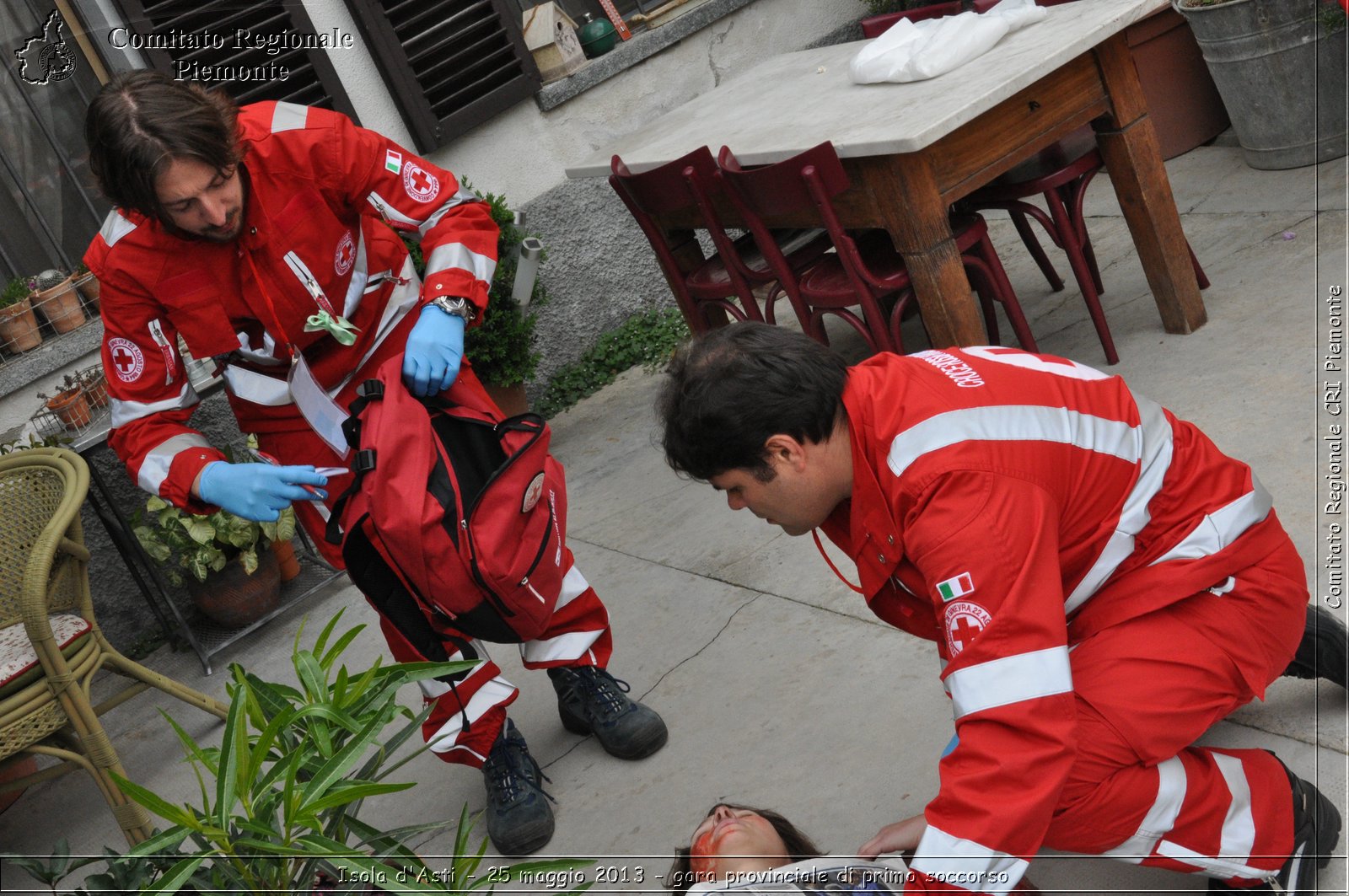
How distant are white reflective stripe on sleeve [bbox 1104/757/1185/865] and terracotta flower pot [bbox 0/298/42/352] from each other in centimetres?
438

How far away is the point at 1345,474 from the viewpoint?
2.81 meters

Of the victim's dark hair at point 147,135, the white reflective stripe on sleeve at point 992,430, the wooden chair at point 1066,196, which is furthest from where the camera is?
the wooden chair at point 1066,196

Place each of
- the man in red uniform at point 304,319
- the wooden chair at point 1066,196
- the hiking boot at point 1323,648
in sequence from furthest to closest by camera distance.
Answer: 1. the wooden chair at point 1066,196
2. the man in red uniform at point 304,319
3. the hiking boot at point 1323,648

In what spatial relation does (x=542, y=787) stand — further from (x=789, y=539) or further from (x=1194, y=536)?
(x=1194, y=536)

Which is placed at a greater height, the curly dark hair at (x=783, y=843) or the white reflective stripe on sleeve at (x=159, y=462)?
the white reflective stripe on sleeve at (x=159, y=462)

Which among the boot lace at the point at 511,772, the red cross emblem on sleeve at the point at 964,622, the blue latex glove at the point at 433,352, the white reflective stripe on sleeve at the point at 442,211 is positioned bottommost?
the boot lace at the point at 511,772

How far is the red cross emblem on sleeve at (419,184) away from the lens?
2.82 meters

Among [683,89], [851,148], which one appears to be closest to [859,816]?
[851,148]

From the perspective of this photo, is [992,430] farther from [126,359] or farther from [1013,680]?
[126,359]

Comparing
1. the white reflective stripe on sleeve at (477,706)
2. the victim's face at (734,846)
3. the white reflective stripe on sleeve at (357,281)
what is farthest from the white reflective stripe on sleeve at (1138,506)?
the white reflective stripe on sleeve at (357,281)

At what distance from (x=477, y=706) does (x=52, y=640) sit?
3.87ft

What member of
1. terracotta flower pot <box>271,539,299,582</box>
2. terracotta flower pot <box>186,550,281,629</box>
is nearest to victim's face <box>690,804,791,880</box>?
terracotta flower pot <box>186,550,281,629</box>

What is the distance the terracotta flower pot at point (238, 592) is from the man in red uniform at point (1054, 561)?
294 centimetres

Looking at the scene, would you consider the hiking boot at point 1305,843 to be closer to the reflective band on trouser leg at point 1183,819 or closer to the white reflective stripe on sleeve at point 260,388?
the reflective band on trouser leg at point 1183,819
